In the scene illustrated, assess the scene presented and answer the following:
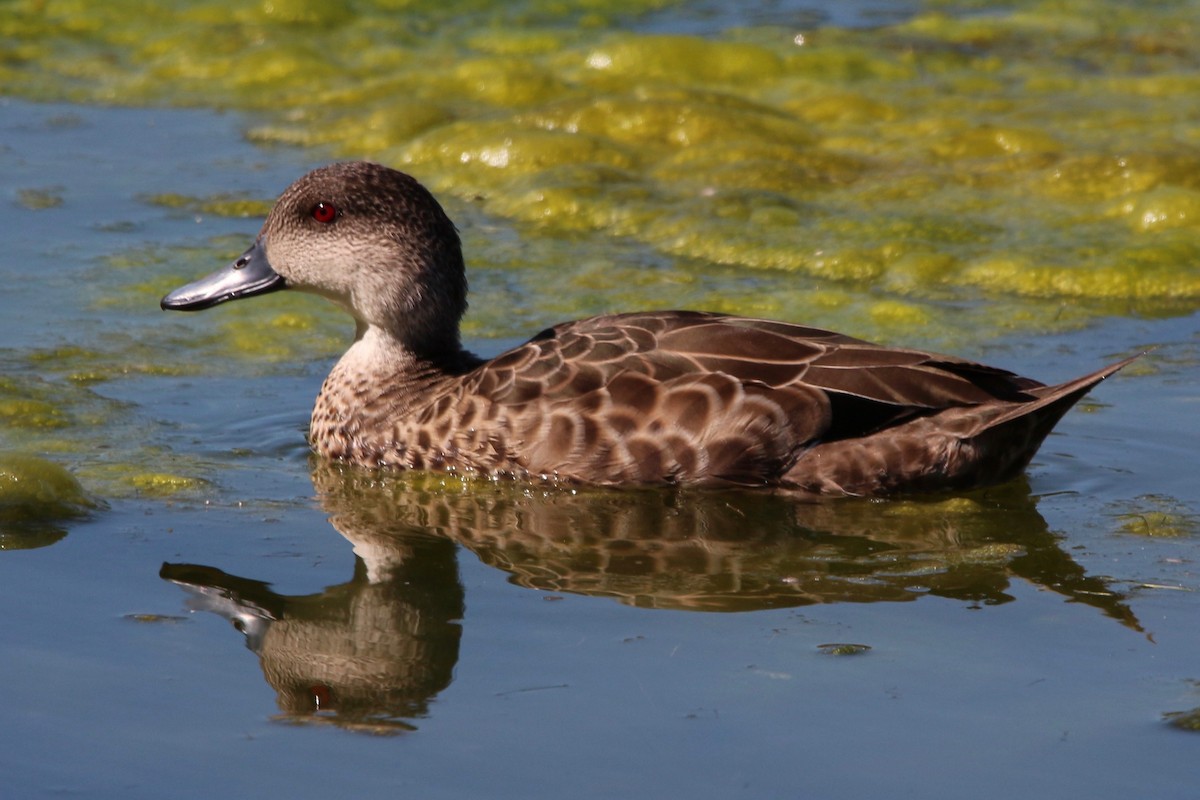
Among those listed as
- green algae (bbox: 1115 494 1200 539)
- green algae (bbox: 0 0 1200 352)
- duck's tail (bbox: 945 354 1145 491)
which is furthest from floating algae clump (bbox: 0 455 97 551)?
green algae (bbox: 1115 494 1200 539)

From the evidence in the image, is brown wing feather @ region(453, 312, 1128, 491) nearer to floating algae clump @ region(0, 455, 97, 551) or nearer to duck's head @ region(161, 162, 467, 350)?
duck's head @ region(161, 162, 467, 350)

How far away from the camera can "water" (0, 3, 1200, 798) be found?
4.14 metres

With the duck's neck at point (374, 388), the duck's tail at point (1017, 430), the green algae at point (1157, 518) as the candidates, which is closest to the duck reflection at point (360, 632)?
the duck's neck at point (374, 388)

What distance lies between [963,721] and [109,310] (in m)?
4.94

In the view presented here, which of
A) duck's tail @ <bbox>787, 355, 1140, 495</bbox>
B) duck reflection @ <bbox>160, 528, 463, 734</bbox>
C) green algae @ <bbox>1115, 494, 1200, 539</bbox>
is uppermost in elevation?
duck's tail @ <bbox>787, 355, 1140, 495</bbox>

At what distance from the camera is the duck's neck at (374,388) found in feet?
21.8

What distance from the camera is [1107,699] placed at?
4484 mm

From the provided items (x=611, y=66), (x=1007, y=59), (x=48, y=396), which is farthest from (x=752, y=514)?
(x=1007, y=59)

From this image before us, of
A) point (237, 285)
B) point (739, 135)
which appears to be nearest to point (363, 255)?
point (237, 285)

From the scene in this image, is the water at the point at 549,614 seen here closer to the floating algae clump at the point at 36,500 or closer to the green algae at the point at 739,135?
the floating algae clump at the point at 36,500

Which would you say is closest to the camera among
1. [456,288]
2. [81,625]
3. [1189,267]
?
[81,625]

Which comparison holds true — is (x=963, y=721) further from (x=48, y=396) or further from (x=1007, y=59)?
(x=1007, y=59)

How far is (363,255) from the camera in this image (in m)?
6.82

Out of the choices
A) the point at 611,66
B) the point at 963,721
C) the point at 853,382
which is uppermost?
the point at 611,66
